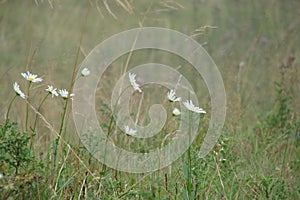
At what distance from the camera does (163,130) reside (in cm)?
197

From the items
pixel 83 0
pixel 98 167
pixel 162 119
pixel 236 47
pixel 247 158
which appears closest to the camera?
pixel 98 167

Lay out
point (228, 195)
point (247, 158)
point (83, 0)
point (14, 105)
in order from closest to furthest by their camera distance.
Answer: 1. point (228, 195)
2. point (247, 158)
3. point (14, 105)
4. point (83, 0)

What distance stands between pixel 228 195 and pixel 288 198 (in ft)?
0.97

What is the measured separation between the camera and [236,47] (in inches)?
173

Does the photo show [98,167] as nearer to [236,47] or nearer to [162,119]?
[162,119]

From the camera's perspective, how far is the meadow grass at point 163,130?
1671mm

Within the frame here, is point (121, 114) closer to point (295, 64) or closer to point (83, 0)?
point (295, 64)

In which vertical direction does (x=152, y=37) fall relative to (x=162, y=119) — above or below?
above

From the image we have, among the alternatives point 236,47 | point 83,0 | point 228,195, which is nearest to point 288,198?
point 228,195

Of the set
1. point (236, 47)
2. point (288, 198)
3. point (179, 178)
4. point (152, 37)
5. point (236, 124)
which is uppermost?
point (152, 37)

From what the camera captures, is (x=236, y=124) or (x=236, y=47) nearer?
(x=236, y=124)

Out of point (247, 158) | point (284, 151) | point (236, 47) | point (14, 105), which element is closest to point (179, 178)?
point (247, 158)

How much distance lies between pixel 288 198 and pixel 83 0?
4.46m

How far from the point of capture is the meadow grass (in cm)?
167
